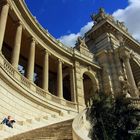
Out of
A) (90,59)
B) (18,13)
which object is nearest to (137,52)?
(90,59)

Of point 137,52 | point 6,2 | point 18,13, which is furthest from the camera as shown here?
point 137,52

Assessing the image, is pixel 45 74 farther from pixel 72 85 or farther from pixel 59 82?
pixel 72 85

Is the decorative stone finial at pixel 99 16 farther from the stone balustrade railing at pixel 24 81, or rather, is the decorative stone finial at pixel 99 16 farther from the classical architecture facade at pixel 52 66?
the stone balustrade railing at pixel 24 81

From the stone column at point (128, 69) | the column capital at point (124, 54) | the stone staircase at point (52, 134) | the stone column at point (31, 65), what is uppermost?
the column capital at point (124, 54)

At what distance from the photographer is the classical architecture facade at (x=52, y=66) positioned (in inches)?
937

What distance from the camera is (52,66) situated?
41.5 meters

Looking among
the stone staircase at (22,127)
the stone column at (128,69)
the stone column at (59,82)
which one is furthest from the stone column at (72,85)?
the stone staircase at (22,127)

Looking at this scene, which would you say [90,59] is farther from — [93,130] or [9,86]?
[93,130]

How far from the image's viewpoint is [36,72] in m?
41.6

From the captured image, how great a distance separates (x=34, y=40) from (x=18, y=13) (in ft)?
13.8

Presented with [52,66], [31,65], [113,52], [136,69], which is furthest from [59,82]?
[136,69]

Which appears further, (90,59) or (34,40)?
(90,59)

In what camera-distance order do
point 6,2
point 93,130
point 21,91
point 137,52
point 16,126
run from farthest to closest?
1. point 137,52
2. point 6,2
3. point 21,91
4. point 16,126
5. point 93,130

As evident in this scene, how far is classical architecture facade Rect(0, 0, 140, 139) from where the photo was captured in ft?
78.0
